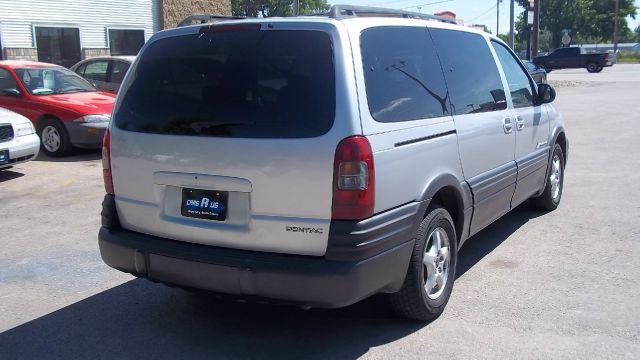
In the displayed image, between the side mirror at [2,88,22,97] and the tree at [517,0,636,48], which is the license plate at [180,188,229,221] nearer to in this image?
the side mirror at [2,88,22,97]

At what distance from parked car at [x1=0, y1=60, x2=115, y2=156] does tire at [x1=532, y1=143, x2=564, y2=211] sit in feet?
22.5

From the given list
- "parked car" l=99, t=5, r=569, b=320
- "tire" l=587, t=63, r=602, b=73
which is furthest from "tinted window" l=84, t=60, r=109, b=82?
"tire" l=587, t=63, r=602, b=73

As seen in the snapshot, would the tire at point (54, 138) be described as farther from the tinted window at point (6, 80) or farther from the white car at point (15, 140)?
the white car at point (15, 140)

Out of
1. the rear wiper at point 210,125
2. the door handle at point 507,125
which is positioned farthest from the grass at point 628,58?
the rear wiper at point 210,125

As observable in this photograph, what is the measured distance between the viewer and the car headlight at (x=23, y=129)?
880 centimetres

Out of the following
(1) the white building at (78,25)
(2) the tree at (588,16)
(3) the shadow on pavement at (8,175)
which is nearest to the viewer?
(3) the shadow on pavement at (8,175)

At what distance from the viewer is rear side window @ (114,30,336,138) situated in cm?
342

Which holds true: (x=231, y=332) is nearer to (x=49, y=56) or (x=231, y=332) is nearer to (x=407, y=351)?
(x=407, y=351)

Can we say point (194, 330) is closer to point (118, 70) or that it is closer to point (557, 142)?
point (557, 142)

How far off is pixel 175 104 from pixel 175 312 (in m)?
1.47

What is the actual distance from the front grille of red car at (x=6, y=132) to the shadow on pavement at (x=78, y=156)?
184cm

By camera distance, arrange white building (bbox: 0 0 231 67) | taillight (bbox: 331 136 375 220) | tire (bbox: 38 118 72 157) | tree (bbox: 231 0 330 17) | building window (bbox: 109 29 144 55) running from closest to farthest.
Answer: taillight (bbox: 331 136 375 220)
tire (bbox: 38 118 72 157)
white building (bbox: 0 0 231 67)
building window (bbox: 109 29 144 55)
tree (bbox: 231 0 330 17)

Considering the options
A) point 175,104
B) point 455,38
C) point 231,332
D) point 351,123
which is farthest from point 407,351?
point 455,38

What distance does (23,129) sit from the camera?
8.93 meters
